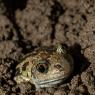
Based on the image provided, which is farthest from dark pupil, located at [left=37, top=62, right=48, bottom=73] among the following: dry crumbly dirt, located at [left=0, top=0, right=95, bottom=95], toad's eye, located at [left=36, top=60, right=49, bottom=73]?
dry crumbly dirt, located at [left=0, top=0, right=95, bottom=95]

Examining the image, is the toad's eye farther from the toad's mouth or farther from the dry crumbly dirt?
the dry crumbly dirt

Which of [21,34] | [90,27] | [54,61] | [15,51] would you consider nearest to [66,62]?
[54,61]

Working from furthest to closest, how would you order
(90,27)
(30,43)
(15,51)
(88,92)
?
(30,43) < (15,51) < (90,27) < (88,92)

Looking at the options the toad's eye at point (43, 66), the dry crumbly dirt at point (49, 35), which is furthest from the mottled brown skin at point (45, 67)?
the dry crumbly dirt at point (49, 35)

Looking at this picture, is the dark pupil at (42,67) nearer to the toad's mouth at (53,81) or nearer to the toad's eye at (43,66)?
the toad's eye at (43,66)

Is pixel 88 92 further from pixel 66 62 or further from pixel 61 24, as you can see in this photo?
pixel 61 24
